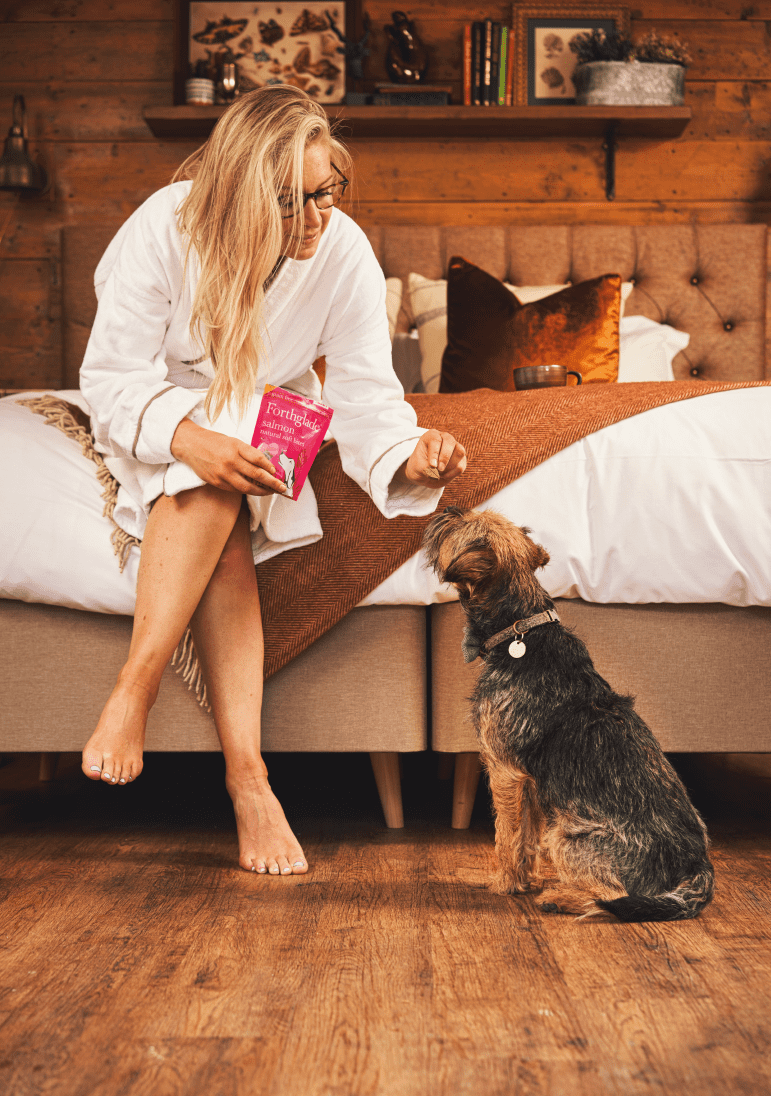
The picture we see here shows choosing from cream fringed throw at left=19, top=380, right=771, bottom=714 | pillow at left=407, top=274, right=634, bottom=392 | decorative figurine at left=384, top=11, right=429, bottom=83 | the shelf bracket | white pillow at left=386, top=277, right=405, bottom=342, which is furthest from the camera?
the shelf bracket

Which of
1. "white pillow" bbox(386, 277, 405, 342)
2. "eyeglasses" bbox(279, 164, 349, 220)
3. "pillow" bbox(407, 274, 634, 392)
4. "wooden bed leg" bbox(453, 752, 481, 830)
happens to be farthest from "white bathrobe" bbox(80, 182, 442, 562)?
"white pillow" bbox(386, 277, 405, 342)

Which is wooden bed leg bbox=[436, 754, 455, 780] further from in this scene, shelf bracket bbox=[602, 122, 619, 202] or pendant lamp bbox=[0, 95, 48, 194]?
pendant lamp bbox=[0, 95, 48, 194]

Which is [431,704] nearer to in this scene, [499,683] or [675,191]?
[499,683]

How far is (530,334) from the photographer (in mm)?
2438

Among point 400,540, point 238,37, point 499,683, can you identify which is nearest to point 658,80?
point 238,37

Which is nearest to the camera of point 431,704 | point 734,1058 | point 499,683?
point 734,1058

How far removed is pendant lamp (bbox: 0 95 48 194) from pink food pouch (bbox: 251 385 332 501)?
2.19 meters

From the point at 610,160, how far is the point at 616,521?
2.21 meters

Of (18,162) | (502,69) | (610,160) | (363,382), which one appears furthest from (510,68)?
(363,382)

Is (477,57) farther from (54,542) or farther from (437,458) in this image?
(54,542)

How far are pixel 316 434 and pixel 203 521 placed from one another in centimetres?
21

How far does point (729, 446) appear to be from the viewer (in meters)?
1.45

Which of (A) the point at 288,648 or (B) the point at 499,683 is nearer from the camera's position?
(B) the point at 499,683

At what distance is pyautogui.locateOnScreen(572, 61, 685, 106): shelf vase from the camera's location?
2.98 meters
